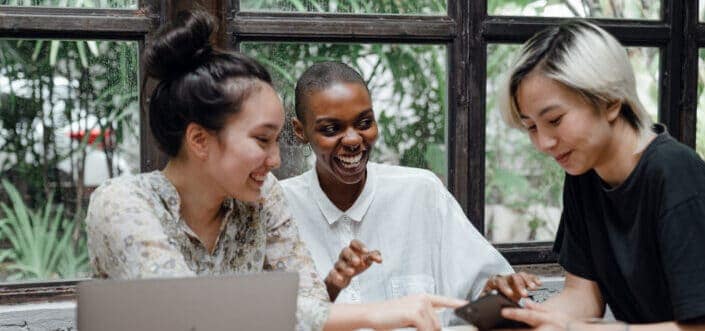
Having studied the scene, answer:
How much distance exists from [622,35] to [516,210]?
0.66 m

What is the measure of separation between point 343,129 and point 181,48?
551 mm

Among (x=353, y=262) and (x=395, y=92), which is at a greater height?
(x=395, y=92)

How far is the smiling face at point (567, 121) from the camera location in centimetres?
142

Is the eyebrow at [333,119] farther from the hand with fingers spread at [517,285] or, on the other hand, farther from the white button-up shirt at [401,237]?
the hand with fingers spread at [517,285]

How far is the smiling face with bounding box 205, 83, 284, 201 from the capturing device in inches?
54.9

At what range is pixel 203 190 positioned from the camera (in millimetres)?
1457

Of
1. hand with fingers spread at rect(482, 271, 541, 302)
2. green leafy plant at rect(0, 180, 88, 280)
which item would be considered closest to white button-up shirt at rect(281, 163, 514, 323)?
hand with fingers spread at rect(482, 271, 541, 302)

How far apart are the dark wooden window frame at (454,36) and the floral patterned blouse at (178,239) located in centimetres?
68

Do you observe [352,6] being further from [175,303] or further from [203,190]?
[175,303]

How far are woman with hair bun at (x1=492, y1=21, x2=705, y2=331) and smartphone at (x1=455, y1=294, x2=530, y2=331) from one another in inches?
0.9

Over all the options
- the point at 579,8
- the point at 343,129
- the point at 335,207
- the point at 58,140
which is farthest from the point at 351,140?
the point at 579,8

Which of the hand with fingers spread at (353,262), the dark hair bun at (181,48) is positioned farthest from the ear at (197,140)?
the hand with fingers spread at (353,262)

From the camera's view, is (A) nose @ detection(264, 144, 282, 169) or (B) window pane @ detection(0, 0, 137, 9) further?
(B) window pane @ detection(0, 0, 137, 9)

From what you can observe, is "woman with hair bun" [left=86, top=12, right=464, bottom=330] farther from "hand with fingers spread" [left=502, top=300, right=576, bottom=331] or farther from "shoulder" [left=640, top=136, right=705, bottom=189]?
"shoulder" [left=640, top=136, right=705, bottom=189]
